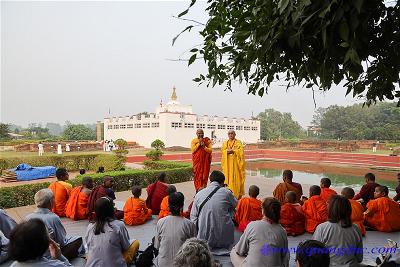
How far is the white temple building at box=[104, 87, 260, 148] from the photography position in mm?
32875

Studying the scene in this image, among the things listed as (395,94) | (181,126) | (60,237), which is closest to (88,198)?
(60,237)

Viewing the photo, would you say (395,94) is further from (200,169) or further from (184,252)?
(200,169)

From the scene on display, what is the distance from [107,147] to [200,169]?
22.9 meters

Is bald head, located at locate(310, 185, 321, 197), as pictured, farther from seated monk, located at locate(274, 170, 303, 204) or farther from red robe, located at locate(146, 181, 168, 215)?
red robe, located at locate(146, 181, 168, 215)

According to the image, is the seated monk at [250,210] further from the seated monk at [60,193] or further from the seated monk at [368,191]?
the seated monk at [60,193]

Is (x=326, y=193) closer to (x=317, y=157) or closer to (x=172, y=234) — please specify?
(x=172, y=234)

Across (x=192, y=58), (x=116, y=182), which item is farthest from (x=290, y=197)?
(x=116, y=182)

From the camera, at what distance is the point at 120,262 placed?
3.13 m

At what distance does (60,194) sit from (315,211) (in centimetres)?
463

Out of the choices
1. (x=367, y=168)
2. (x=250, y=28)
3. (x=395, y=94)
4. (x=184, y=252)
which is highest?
(x=250, y=28)

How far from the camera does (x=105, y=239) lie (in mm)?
3068

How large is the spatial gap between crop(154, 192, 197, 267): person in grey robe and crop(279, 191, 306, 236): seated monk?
188 cm

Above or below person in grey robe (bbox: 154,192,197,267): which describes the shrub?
below

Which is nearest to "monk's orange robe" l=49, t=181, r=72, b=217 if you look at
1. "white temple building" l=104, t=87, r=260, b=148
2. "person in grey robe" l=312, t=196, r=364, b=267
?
"person in grey robe" l=312, t=196, r=364, b=267
